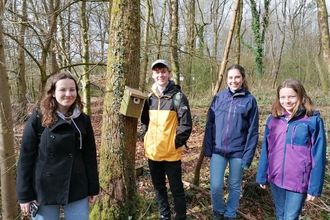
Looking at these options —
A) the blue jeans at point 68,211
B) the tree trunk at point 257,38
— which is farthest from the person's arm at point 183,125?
the tree trunk at point 257,38

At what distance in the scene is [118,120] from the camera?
3008 millimetres

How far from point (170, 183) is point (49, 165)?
1.39 m

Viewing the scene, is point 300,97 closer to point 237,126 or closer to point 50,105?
point 237,126

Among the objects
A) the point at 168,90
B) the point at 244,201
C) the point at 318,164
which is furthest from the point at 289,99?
the point at 244,201

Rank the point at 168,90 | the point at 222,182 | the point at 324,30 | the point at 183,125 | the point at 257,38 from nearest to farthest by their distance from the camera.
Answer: the point at 183,125 < the point at 168,90 < the point at 222,182 < the point at 324,30 < the point at 257,38

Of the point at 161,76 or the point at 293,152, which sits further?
the point at 161,76

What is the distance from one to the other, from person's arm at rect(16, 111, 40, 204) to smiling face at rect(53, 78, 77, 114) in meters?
0.26

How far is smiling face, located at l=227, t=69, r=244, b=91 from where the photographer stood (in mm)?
3018

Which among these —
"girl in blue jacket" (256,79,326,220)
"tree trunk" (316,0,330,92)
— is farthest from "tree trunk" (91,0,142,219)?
"tree trunk" (316,0,330,92)

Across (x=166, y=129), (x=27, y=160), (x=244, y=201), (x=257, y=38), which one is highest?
(x=257, y=38)

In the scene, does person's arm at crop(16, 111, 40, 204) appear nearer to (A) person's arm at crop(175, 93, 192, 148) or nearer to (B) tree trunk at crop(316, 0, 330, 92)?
(A) person's arm at crop(175, 93, 192, 148)

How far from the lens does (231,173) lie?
3.05 m

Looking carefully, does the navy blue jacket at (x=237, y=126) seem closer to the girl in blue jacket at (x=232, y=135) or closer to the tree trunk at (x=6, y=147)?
the girl in blue jacket at (x=232, y=135)

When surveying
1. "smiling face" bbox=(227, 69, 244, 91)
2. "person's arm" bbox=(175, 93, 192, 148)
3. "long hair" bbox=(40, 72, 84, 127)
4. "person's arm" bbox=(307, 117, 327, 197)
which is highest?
"smiling face" bbox=(227, 69, 244, 91)
